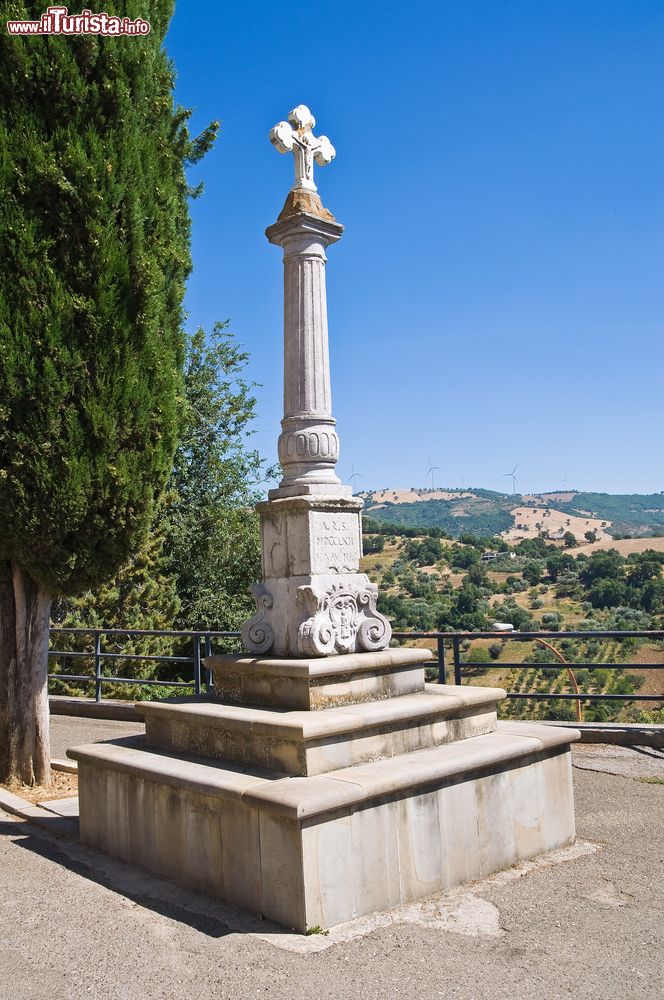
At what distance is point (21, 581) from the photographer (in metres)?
7.78

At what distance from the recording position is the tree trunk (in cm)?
777

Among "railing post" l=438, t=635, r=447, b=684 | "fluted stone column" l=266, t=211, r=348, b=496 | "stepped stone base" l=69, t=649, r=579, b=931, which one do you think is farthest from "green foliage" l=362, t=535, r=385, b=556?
"stepped stone base" l=69, t=649, r=579, b=931

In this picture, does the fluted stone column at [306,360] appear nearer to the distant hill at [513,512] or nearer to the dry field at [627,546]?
the dry field at [627,546]

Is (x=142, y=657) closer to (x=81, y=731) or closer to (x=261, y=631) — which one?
(x=81, y=731)

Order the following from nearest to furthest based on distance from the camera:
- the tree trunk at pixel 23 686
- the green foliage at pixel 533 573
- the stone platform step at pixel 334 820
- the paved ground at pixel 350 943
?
the paved ground at pixel 350 943, the stone platform step at pixel 334 820, the tree trunk at pixel 23 686, the green foliage at pixel 533 573

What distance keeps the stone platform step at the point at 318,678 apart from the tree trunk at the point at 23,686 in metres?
2.44

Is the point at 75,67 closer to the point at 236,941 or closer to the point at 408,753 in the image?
the point at 408,753

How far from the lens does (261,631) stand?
6066 millimetres

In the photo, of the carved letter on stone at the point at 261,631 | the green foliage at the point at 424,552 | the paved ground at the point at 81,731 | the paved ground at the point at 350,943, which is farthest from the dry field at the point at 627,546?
the paved ground at the point at 350,943

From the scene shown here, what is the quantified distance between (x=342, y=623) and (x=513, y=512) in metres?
153

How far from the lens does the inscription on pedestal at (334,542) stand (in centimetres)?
595

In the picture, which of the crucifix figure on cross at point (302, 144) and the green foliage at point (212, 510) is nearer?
the crucifix figure on cross at point (302, 144)

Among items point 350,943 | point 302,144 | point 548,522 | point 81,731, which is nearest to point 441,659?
point 81,731
